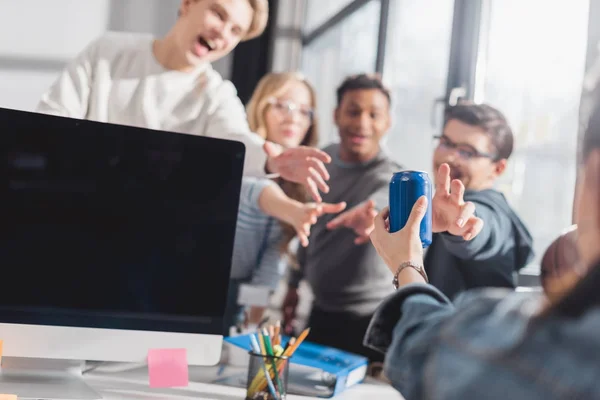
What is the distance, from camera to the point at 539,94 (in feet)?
4.73

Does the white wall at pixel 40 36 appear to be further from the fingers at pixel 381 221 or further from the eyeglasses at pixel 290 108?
the fingers at pixel 381 221

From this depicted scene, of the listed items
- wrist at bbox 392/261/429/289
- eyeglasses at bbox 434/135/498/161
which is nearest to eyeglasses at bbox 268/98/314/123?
eyeglasses at bbox 434/135/498/161

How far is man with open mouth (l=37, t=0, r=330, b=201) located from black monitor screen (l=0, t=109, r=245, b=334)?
12.2 inches

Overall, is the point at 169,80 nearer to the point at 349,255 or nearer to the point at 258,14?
the point at 258,14

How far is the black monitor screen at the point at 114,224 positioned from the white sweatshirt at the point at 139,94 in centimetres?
32

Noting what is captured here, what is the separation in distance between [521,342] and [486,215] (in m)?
0.80

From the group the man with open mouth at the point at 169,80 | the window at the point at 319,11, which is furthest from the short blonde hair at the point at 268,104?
the window at the point at 319,11

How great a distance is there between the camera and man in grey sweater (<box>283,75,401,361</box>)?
1499mm

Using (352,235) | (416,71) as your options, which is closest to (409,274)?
(352,235)

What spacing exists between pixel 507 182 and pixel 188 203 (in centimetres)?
73

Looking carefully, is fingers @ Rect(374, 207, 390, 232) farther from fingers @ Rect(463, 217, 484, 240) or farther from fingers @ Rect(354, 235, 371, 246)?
fingers @ Rect(354, 235, 371, 246)

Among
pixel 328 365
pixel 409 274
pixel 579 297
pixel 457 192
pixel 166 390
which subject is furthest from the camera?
pixel 328 365

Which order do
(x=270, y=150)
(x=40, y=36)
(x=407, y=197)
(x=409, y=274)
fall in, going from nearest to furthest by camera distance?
1. (x=409, y=274)
2. (x=407, y=197)
3. (x=270, y=150)
4. (x=40, y=36)

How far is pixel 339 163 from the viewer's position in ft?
5.19
